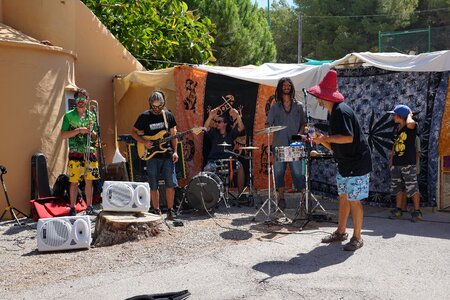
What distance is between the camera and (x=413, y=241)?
616cm

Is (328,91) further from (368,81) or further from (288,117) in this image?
(368,81)

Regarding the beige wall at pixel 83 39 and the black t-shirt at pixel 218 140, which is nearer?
the black t-shirt at pixel 218 140

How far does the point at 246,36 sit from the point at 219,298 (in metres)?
17.1

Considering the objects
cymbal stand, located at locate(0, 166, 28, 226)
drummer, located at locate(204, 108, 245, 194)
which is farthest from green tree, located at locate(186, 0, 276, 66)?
cymbal stand, located at locate(0, 166, 28, 226)

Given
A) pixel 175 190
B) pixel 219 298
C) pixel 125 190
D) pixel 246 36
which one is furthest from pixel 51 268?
pixel 246 36

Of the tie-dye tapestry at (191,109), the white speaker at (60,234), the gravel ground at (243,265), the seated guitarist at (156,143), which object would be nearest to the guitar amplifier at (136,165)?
the tie-dye tapestry at (191,109)

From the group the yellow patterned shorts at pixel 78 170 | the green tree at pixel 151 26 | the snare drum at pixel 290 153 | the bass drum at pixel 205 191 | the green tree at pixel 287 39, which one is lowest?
the bass drum at pixel 205 191

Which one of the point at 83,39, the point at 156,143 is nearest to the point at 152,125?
the point at 156,143

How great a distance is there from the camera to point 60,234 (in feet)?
19.9

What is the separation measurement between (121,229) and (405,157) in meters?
3.96

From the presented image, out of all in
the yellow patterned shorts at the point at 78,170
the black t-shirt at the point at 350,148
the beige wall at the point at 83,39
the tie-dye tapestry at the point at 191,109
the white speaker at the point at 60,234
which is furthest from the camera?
the tie-dye tapestry at the point at 191,109

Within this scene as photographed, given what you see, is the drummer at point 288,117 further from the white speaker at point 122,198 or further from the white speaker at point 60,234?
the white speaker at point 60,234

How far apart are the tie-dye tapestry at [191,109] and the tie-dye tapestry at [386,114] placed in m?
2.21

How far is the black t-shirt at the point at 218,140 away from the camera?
9008mm
